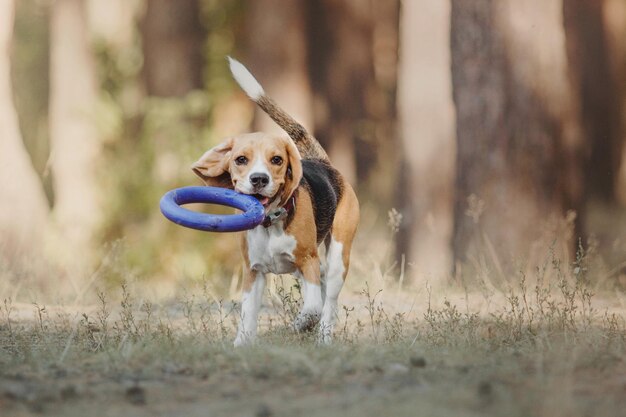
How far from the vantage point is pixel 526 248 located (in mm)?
11641

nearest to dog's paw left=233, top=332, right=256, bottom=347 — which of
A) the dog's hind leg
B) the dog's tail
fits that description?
the dog's hind leg

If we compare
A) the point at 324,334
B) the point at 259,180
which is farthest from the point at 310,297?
the point at 259,180

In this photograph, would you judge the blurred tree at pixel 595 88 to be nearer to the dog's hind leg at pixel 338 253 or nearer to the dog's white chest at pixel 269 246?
the dog's hind leg at pixel 338 253

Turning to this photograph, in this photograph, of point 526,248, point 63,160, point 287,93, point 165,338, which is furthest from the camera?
point 63,160

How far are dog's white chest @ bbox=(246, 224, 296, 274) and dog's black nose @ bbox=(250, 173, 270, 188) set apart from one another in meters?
0.44

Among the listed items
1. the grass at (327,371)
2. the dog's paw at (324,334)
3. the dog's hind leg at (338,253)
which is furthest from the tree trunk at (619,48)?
the dog's paw at (324,334)

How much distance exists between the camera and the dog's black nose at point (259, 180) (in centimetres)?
710

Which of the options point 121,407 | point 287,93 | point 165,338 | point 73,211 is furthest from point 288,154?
point 73,211

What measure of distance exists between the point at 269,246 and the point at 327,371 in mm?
1770

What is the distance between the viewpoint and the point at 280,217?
744cm

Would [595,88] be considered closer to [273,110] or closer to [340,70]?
[340,70]

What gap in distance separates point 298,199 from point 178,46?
1033 centimetres

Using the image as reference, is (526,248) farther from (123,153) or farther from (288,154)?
(123,153)

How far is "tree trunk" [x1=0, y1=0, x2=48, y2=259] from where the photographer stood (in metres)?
13.6
